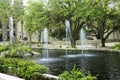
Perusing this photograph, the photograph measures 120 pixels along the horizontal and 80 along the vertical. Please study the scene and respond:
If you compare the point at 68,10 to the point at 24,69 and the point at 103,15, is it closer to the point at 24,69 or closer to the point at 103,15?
the point at 103,15

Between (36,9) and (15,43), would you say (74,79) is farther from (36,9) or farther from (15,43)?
(36,9)

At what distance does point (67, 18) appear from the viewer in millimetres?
36750

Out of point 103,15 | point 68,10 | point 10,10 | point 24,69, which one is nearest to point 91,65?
point 24,69

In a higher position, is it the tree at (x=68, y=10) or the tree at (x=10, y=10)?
the tree at (x=10, y=10)

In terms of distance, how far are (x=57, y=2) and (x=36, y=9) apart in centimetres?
282

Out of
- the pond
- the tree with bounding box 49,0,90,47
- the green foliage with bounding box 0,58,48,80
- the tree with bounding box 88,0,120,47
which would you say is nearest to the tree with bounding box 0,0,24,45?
the tree with bounding box 49,0,90,47

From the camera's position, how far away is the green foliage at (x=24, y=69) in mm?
10523

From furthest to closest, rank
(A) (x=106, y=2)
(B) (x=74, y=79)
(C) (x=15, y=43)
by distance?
(A) (x=106, y=2), (C) (x=15, y=43), (B) (x=74, y=79)

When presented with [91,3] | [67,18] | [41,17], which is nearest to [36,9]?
[41,17]

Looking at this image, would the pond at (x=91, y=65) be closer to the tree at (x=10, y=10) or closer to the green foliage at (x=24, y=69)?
the green foliage at (x=24, y=69)

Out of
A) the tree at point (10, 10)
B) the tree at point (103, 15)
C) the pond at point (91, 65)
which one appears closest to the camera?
the pond at point (91, 65)

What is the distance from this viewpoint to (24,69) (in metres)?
10.9

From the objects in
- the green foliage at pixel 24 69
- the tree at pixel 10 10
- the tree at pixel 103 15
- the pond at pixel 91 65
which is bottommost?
the pond at pixel 91 65

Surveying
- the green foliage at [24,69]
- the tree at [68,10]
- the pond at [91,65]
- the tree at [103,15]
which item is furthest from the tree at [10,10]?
the green foliage at [24,69]
